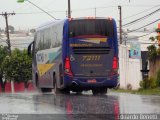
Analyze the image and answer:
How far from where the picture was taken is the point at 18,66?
65500 mm

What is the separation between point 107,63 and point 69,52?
1758 mm

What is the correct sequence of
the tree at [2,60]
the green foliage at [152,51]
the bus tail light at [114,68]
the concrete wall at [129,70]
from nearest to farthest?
the bus tail light at [114,68]
the green foliage at [152,51]
the concrete wall at [129,70]
the tree at [2,60]

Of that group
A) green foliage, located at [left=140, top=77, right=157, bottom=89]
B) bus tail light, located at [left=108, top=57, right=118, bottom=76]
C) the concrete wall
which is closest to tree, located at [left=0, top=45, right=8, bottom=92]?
the concrete wall

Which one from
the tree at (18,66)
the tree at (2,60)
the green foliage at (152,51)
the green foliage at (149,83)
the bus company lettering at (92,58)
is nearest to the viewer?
the bus company lettering at (92,58)

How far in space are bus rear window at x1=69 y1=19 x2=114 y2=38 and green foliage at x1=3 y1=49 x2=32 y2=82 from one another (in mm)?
39731

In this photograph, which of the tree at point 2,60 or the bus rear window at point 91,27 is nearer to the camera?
the bus rear window at point 91,27

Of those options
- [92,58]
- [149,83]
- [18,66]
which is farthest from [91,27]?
[18,66]

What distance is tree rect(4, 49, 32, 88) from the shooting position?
65375mm

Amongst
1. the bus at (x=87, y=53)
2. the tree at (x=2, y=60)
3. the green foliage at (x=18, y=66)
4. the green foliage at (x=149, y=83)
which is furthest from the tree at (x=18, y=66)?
the bus at (x=87, y=53)

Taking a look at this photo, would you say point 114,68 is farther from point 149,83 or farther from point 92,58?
point 149,83

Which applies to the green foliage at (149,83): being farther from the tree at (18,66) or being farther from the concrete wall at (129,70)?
the tree at (18,66)

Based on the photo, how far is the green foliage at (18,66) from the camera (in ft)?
214

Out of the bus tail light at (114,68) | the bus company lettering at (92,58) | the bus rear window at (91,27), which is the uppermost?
the bus rear window at (91,27)

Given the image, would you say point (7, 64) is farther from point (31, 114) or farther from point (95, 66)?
point (31, 114)
